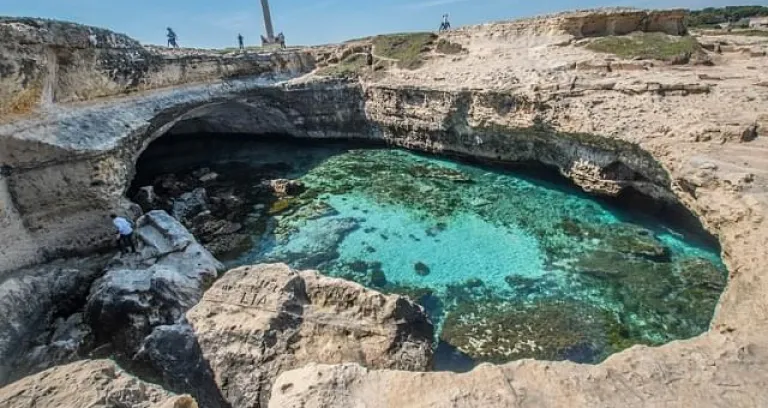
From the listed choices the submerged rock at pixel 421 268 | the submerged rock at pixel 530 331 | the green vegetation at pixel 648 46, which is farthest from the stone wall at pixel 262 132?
the submerged rock at pixel 421 268

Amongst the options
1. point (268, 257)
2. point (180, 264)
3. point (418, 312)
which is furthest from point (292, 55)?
point (418, 312)

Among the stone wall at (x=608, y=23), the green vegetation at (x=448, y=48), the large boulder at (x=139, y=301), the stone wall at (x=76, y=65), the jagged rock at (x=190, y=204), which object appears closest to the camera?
the large boulder at (x=139, y=301)

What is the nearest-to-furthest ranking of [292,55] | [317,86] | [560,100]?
[560,100]
[317,86]
[292,55]

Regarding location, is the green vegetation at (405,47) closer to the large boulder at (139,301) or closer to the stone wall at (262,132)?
the stone wall at (262,132)

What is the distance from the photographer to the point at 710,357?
17.0 ft

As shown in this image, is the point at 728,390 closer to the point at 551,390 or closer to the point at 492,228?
the point at 551,390

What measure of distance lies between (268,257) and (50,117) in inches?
322

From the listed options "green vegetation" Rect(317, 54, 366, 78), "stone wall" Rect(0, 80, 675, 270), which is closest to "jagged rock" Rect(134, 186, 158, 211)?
"stone wall" Rect(0, 80, 675, 270)

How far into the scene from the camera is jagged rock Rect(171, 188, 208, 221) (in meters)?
16.3

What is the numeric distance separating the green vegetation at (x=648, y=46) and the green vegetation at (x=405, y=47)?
9.44 meters

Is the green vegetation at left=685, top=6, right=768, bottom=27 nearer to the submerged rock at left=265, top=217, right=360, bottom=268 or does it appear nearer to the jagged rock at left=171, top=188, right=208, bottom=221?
the submerged rock at left=265, top=217, right=360, bottom=268

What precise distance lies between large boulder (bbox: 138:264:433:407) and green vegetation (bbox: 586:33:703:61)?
1597 cm

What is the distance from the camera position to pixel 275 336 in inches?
287

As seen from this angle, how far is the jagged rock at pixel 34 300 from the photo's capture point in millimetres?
8844
